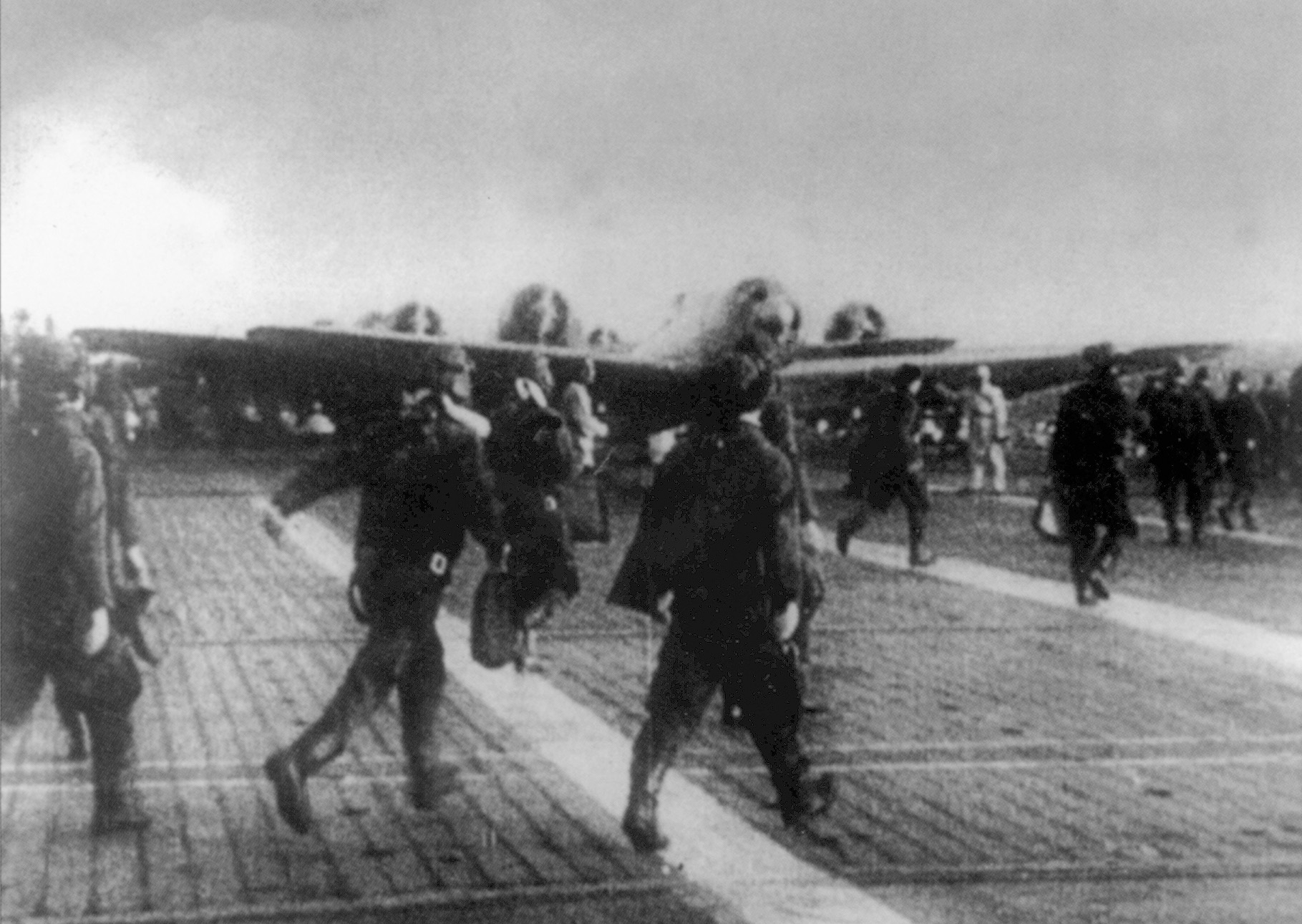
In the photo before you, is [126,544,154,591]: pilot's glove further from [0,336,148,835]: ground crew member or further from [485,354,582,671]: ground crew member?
[485,354,582,671]: ground crew member

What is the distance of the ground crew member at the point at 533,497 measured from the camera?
8.17m

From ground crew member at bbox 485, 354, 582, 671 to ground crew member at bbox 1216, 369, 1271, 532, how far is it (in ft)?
41.9

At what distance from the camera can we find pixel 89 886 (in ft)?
22.1

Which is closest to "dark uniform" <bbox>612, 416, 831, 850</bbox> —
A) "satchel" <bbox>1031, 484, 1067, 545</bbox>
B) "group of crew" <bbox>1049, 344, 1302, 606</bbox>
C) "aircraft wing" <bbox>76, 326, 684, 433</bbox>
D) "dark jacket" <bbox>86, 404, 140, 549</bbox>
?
"aircraft wing" <bbox>76, 326, 684, 433</bbox>

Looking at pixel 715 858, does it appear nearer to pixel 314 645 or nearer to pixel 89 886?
pixel 89 886

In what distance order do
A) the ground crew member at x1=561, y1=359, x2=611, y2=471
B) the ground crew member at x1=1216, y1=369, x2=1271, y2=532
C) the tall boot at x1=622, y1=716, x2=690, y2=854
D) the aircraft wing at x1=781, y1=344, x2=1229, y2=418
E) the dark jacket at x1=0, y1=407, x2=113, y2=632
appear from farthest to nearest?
the ground crew member at x1=1216, y1=369, x2=1271, y2=532 < the aircraft wing at x1=781, y1=344, x2=1229, y2=418 < the ground crew member at x1=561, y1=359, x2=611, y2=471 < the tall boot at x1=622, y1=716, x2=690, y2=854 < the dark jacket at x1=0, y1=407, x2=113, y2=632

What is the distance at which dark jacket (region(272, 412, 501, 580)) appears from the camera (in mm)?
7465

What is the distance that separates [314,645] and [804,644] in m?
3.12

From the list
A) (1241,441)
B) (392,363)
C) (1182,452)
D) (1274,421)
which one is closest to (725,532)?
(392,363)

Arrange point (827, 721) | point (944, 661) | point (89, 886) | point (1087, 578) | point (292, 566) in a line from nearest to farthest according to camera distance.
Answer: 1. point (89, 886)
2. point (827, 721)
3. point (944, 661)
4. point (1087, 578)
5. point (292, 566)

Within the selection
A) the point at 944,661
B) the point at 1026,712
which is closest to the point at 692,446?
the point at 1026,712

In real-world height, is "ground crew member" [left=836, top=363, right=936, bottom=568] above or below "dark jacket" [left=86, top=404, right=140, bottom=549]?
below

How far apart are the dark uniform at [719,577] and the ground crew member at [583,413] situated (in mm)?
1306

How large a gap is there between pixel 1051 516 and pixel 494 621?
288 inches
